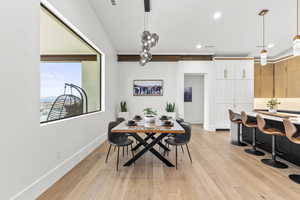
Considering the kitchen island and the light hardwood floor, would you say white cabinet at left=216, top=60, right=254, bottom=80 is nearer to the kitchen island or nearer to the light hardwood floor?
the kitchen island

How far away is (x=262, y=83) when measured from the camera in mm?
6242

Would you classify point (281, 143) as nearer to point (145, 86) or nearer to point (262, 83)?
point (262, 83)

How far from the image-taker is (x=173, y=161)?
3.02 m

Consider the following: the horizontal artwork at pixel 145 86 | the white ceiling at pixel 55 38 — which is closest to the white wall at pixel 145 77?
the horizontal artwork at pixel 145 86

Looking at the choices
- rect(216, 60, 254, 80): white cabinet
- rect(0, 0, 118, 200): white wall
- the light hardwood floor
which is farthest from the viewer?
rect(216, 60, 254, 80): white cabinet

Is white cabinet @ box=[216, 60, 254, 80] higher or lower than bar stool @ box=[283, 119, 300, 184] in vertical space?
higher

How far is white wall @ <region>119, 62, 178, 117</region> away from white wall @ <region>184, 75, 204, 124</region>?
121 cm

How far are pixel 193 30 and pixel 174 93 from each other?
246 cm

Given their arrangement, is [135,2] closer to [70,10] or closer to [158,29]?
[158,29]

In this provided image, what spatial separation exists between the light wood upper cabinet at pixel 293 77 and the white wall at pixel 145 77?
4.09 m

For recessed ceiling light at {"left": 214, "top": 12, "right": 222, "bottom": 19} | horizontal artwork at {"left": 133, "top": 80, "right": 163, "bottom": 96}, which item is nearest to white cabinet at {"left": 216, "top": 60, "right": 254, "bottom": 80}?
recessed ceiling light at {"left": 214, "top": 12, "right": 222, "bottom": 19}

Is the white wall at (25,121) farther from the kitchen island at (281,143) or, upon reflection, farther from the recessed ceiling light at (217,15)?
the kitchen island at (281,143)

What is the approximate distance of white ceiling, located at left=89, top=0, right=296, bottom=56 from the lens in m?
3.69

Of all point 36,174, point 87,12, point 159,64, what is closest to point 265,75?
point 159,64
